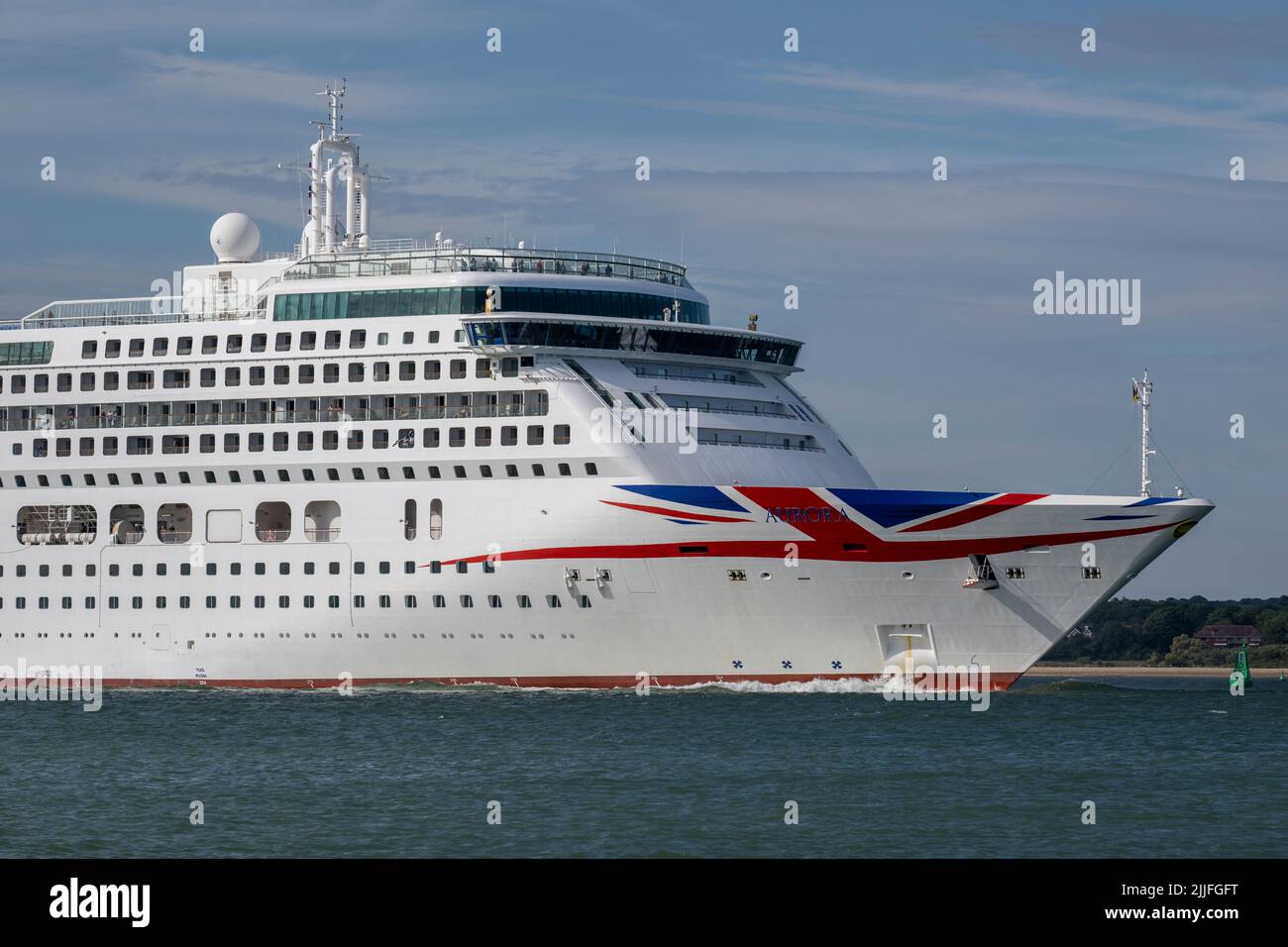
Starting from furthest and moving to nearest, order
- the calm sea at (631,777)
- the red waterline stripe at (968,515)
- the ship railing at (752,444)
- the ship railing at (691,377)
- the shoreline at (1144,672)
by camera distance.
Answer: the shoreline at (1144,672) < the ship railing at (691,377) < the ship railing at (752,444) < the red waterline stripe at (968,515) < the calm sea at (631,777)

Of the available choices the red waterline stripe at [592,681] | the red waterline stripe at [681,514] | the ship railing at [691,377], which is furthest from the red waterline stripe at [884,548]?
the ship railing at [691,377]

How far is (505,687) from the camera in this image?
50094 millimetres

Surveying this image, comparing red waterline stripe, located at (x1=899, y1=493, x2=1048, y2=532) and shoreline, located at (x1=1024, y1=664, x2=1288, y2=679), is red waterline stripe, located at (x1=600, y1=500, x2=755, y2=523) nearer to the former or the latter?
red waterline stripe, located at (x1=899, y1=493, x2=1048, y2=532)

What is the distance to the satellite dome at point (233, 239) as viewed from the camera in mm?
58875

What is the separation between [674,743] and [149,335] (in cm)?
2395

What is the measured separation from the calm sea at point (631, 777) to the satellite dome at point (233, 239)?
14.5 m

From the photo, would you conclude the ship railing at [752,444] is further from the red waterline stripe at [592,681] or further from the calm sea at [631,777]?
the calm sea at [631,777]

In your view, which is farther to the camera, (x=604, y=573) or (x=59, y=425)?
(x=59, y=425)

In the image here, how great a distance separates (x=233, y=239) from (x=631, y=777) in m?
29.4

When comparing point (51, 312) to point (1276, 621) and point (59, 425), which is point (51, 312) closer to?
point (59, 425)

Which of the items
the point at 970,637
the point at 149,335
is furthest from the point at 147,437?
the point at 970,637

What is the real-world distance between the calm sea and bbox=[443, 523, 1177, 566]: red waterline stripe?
3.69 meters

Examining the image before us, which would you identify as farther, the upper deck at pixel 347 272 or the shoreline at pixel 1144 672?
the shoreline at pixel 1144 672

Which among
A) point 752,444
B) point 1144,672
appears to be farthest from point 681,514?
point 1144,672
